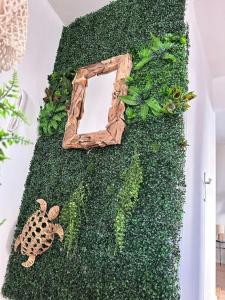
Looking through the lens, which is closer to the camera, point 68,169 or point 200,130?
point 68,169

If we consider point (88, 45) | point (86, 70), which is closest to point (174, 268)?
point (86, 70)

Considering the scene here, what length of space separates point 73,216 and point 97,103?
33.7 inches

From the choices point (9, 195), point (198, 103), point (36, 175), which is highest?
point (198, 103)

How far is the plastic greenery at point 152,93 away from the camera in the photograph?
1587 mm

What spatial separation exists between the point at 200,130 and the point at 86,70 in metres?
1.19

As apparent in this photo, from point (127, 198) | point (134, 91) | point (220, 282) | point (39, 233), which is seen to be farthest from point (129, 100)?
point (220, 282)

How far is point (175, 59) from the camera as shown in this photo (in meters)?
1.70

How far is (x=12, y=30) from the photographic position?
3.12 feet

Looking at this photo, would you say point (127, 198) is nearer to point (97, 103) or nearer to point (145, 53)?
point (97, 103)

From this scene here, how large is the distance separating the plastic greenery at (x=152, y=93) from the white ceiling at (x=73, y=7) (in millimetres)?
885

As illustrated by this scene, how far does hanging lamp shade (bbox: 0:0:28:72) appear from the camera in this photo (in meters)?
0.90

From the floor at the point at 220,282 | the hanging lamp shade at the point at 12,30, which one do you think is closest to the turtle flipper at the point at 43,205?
the hanging lamp shade at the point at 12,30

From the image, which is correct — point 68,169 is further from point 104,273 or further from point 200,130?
point 200,130

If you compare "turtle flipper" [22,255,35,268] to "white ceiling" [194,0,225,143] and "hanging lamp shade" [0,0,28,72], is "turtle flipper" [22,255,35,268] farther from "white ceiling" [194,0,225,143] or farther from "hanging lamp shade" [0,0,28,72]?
"white ceiling" [194,0,225,143]
